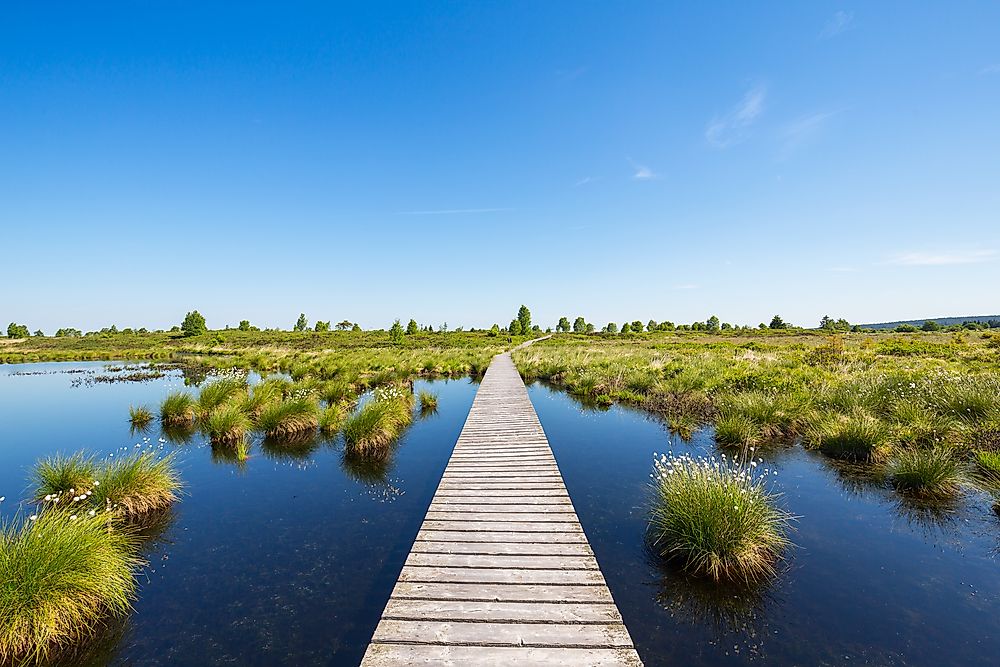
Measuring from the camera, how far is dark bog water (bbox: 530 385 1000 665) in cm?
470

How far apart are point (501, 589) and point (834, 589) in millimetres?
4734

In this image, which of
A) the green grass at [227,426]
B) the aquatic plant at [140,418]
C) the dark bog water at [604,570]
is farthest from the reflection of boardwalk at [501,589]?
the aquatic plant at [140,418]

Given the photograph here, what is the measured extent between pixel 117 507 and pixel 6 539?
10.5ft

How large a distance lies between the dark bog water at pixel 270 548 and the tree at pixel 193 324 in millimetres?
83004

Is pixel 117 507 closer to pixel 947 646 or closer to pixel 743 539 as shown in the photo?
pixel 743 539

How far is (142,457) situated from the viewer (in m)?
8.72

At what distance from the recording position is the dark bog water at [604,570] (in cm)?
478

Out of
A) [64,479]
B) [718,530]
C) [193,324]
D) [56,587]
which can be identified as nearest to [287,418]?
[64,479]

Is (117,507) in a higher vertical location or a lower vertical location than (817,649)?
higher

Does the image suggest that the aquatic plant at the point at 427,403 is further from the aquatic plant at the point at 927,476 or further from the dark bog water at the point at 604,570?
the aquatic plant at the point at 927,476

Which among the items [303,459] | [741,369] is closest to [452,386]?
[303,459]

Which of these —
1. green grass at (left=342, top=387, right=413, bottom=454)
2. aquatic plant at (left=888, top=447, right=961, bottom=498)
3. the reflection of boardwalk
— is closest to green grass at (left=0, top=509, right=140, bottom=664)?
the reflection of boardwalk

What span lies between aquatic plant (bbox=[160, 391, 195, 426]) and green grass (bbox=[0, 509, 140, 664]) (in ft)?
37.1

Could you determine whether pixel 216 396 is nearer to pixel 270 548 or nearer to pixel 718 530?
pixel 270 548
